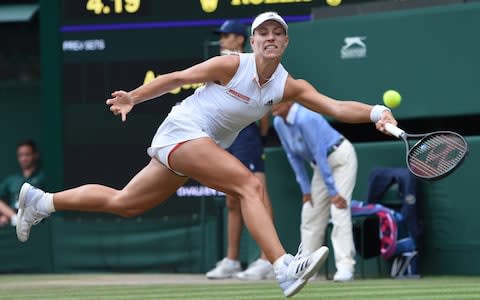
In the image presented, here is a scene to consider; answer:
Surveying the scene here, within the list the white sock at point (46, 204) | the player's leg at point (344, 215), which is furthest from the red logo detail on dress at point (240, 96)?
the player's leg at point (344, 215)

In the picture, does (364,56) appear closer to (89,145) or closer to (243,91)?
(89,145)

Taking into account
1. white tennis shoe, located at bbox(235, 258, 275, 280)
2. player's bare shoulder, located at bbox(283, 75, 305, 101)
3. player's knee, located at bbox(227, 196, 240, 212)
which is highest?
player's bare shoulder, located at bbox(283, 75, 305, 101)

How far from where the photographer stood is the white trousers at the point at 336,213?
10.7 meters

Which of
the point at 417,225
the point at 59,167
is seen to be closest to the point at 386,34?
the point at 417,225

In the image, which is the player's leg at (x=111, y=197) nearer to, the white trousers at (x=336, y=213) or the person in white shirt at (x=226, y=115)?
the person in white shirt at (x=226, y=115)

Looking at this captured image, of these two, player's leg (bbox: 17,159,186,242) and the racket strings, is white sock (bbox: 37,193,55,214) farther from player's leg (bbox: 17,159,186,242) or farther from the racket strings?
the racket strings

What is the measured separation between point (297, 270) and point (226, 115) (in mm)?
1122

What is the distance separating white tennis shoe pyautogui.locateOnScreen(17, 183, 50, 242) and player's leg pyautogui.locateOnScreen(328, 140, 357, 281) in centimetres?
298

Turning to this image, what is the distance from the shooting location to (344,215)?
10758 millimetres

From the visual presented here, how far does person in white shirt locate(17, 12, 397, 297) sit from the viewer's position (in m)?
7.46

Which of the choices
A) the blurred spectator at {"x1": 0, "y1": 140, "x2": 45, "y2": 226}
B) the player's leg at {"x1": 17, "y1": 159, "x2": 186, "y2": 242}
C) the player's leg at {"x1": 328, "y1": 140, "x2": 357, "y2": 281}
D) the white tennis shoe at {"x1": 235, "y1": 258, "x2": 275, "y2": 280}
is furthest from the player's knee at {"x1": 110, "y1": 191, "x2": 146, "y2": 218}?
the blurred spectator at {"x1": 0, "y1": 140, "x2": 45, "y2": 226}

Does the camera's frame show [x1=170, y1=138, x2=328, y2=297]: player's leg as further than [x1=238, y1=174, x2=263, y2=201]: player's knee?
No

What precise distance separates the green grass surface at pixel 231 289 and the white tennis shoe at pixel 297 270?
0.92 metres

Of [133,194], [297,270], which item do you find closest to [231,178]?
[297,270]
